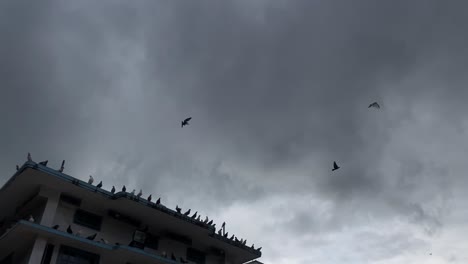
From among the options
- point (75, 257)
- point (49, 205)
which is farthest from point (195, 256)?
point (49, 205)

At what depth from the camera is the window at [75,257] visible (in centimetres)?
2741

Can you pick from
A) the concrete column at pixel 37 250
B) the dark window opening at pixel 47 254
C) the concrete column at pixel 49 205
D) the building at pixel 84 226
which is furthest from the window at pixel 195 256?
the concrete column at pixel 37 250

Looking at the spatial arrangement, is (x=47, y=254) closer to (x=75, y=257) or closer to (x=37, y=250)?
(x=37, y=250)

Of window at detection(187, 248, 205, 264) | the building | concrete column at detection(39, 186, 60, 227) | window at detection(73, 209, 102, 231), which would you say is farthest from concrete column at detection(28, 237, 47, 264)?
window at detection(187, 248, 205, 264)

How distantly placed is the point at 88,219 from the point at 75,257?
3.10 meters

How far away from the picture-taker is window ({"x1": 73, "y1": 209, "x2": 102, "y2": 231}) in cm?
2973

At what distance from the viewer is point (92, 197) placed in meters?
29.8

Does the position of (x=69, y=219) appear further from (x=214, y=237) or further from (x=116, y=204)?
(x=214, y=237)

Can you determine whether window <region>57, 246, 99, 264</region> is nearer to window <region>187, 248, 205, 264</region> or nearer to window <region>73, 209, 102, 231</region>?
window <region>73, 209, 102, 231</region>

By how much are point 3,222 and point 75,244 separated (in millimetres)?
8458

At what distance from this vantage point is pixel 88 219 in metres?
30.4

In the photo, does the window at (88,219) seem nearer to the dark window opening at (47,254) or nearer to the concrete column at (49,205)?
the concrete column at (49,205)

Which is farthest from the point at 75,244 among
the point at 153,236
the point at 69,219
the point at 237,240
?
the point at 237,240

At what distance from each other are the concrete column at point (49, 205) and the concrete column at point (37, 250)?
1.18m
